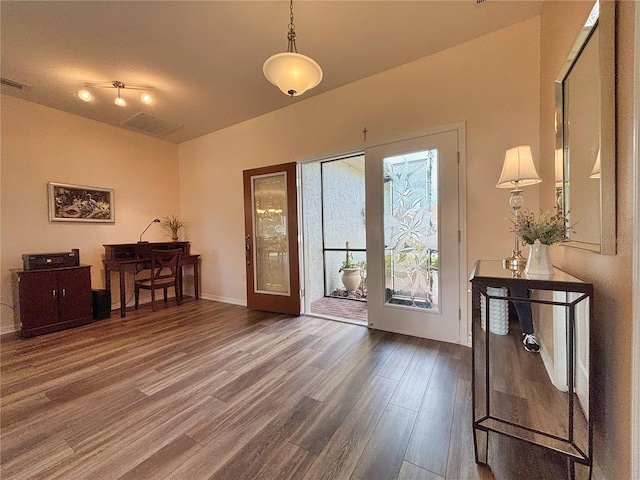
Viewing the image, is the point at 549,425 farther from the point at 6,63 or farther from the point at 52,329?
the point at 6,63

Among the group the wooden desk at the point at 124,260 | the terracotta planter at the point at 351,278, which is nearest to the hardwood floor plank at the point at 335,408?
the terracotta planter at the point at 351,278

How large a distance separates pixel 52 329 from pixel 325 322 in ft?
10.7

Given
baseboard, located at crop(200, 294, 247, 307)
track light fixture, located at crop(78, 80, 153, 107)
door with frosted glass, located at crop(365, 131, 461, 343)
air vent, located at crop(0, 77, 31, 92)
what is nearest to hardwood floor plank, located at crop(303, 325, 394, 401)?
door with frosted glass, located at crop(365, 131, 461, 343)

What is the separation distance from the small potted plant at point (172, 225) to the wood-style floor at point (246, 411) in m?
2.24

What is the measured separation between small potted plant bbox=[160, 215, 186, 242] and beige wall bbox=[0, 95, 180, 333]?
112 millimetres

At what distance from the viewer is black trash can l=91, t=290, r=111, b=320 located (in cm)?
347

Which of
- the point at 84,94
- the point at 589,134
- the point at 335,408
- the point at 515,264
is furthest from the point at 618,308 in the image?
the point at 84,94

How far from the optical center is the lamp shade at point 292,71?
151cm

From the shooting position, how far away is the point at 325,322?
3191mm

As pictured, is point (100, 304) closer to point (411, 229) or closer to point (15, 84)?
point (15, 84)

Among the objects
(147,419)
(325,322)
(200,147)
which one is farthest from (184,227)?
(147,419)

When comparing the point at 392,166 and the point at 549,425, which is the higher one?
the point at 392,166

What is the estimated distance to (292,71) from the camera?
5.10 ft

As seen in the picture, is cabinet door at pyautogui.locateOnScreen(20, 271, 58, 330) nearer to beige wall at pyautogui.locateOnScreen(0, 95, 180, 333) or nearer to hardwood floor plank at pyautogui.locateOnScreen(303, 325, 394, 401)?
beige wall at pyautogui.locateOnScreen(0, 95, 180, 333)
